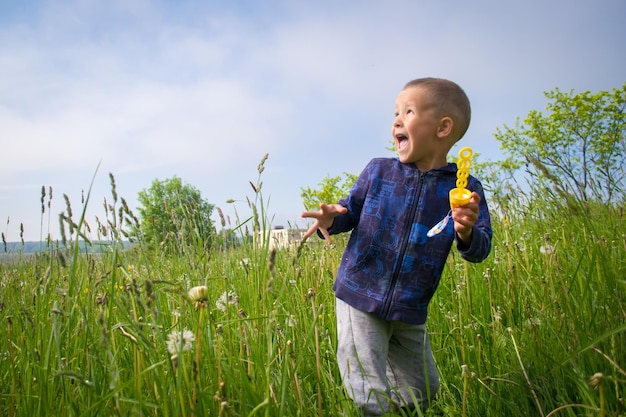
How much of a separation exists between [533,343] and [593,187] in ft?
5.09

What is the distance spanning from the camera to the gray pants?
2.16 meters

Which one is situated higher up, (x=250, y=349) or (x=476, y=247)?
(x=476, y=247)

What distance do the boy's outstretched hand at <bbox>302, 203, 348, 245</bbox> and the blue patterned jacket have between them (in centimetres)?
8

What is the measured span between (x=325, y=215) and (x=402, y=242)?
38cm

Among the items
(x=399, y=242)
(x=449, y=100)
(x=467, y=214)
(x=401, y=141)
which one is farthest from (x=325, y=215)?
(x=449, y=100)

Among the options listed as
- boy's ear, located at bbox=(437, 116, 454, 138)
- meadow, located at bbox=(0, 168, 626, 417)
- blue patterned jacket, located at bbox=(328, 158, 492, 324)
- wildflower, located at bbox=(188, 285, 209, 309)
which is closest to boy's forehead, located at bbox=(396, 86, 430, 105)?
boy's ear, located at bbox=(437, 116, 454, 138)

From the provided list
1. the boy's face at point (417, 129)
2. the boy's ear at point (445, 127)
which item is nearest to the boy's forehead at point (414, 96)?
the boy's face at point (417, 129)

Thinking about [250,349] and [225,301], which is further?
[225,301]

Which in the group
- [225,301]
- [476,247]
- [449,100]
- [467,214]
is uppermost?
[449,100]

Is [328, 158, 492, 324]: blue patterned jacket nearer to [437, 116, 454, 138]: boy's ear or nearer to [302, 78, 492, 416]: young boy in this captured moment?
[302, 78, 492, 416]: young boy

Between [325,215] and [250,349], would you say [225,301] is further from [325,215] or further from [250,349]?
[325,215]

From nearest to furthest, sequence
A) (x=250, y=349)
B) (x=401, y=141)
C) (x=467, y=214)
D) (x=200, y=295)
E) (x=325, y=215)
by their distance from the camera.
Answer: (x=200, y=295)
(x=250, y=349)
(x=467, y=214)
(x=325, y=215)
(x=401, y=141)

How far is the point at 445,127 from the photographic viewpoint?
7.64 ft

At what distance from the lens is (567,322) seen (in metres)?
1.97
